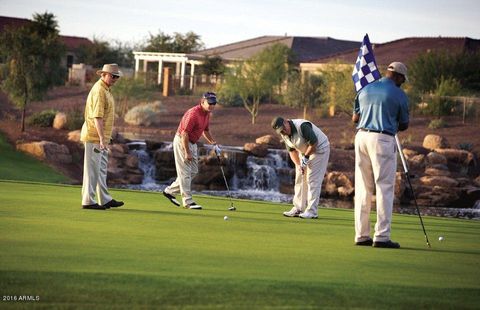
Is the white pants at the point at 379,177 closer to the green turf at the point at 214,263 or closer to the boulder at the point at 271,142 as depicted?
the green turf at the point at 214,263

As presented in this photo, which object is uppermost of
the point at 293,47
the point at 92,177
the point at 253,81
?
the point at 293,47

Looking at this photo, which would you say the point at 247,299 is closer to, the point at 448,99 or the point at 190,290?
the point at 190,290

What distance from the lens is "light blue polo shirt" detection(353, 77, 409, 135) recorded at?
38.2 feet

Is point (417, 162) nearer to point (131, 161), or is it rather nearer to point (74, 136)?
point (131, 161)

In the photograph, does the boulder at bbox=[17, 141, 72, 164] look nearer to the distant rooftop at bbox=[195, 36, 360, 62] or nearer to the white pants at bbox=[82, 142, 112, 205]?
the white pants at bbox=[82, 142, 112, 205]

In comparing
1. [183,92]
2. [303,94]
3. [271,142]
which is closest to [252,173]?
[271,142]

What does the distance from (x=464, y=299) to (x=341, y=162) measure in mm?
31901

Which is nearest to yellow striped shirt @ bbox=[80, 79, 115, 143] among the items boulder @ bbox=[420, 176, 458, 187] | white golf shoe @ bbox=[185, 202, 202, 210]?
white golf shoe @ bbox=[185, 202, 202, 210]

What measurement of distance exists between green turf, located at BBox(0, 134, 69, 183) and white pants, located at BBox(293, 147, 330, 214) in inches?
569

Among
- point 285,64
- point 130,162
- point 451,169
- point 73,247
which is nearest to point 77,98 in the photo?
point 285,64

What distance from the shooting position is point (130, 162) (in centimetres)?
3731

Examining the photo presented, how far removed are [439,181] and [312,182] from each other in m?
22.0

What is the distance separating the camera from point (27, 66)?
132 ft

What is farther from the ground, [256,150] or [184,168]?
[184,168]
